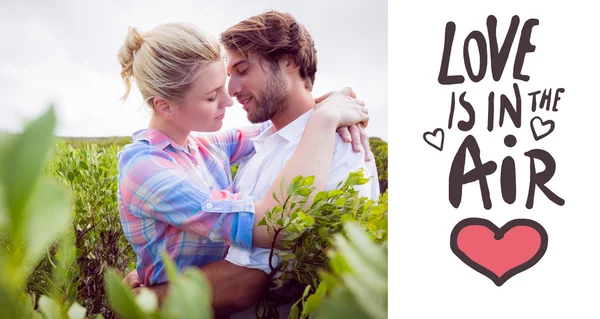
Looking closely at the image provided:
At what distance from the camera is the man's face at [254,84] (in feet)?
5.24

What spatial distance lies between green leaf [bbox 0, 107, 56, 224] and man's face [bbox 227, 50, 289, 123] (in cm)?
145

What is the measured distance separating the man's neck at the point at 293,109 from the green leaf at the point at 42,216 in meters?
1.54

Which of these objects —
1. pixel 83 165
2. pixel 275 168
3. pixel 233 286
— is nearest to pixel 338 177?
pixel 275 168

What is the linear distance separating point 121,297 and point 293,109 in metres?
1.56

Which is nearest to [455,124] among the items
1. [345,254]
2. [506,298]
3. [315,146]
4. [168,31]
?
[506,298]

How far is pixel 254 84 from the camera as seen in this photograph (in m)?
1.60

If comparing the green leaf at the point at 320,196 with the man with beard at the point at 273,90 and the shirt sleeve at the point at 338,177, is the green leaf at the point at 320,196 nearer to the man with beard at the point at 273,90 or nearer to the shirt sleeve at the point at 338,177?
the shirt sleeve at the point at 338,177

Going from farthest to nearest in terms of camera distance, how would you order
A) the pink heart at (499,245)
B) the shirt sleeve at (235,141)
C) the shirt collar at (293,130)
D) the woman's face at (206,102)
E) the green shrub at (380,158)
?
1. the green shrub at (380,158)
2. the shirt sleeve at (235,141)
3. the shirt collar at (293,130)
4. the woman's face at (206,102)
5. the pink heart at (499,245)

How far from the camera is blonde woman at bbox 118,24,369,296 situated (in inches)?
43.9

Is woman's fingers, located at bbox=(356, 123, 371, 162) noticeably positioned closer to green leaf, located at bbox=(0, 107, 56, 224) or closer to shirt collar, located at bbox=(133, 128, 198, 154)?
shirt collar, located at bbox=(133, 128, 198, 154)

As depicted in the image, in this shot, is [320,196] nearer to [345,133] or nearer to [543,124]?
[543,124]

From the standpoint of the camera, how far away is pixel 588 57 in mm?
392

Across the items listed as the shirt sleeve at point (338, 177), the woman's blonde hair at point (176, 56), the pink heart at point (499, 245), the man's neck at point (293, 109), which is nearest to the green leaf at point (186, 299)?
the pink heart at point (499, 245)

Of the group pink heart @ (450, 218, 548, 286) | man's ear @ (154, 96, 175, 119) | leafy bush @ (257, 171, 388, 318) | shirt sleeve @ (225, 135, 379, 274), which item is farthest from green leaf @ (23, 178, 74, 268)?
man's ear @ (154, 96, 175, 119)
